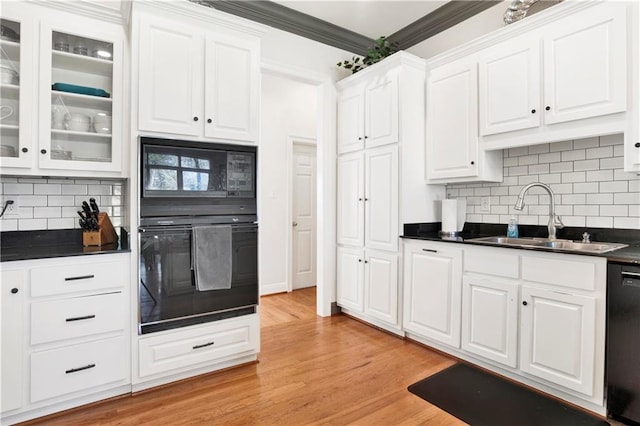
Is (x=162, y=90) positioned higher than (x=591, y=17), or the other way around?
(x=591, y=17)

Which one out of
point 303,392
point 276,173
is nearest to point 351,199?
point 276,173

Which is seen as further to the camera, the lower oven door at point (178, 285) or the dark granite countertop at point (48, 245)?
the lower oven door at point (178, 285)

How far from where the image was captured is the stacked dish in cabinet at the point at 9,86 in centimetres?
209

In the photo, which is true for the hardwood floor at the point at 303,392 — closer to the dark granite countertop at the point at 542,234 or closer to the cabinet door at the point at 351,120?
the dark granite countertop at the point at 542,234

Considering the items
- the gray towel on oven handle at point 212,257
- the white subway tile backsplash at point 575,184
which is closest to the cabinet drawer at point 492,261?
the white subway tile backsplash at point 575,184

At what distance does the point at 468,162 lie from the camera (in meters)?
2.75

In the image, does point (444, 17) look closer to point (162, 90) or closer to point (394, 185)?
point (394, 185)

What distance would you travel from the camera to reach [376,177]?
10.5 ft

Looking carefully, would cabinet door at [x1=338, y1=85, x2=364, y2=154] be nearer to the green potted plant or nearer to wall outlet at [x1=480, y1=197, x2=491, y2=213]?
the green potted plant

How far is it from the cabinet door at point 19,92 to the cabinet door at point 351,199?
2513mm

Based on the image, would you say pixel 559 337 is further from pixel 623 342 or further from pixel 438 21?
pixel 438 21

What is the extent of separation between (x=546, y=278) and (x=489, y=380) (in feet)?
2.61

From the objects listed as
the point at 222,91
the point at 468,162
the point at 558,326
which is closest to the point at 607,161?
the point at 468,162

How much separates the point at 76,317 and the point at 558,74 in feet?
11.0
